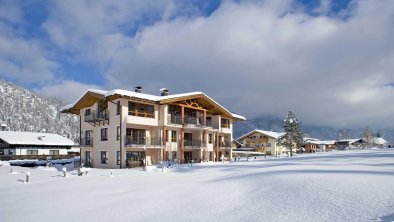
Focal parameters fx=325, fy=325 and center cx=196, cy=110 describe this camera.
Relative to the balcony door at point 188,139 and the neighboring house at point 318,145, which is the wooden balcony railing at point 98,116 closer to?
the balcony door at point 188,139

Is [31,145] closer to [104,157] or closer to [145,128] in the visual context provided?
[104,157]

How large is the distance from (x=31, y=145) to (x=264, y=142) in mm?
56477

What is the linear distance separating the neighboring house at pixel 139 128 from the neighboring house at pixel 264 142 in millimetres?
41836

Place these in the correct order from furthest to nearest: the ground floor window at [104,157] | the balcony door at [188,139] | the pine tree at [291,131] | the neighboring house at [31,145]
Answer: the pine tree at [291,131] < the neighboring house at [31,145] < the balcony door at [188,139] < the ground floor window at [104,157]

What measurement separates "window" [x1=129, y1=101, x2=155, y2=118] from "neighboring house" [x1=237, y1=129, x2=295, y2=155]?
5075cm

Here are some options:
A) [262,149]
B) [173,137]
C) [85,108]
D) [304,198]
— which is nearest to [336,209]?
[304,198]

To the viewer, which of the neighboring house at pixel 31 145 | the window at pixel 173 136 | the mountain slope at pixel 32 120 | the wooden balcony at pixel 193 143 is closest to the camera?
the window at pixel 173 136

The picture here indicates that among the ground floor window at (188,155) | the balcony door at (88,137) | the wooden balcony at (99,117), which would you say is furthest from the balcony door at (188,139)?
the balcony door at (88,137)

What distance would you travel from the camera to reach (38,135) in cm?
6238

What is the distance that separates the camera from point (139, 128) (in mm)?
39906

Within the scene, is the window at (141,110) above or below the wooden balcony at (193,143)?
above

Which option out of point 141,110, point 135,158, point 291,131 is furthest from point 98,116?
point 291,131

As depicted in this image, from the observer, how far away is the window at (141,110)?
3856 cm

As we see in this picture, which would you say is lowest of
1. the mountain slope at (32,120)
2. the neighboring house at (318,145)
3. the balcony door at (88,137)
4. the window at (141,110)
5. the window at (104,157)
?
the neighboring house at (318,145)
